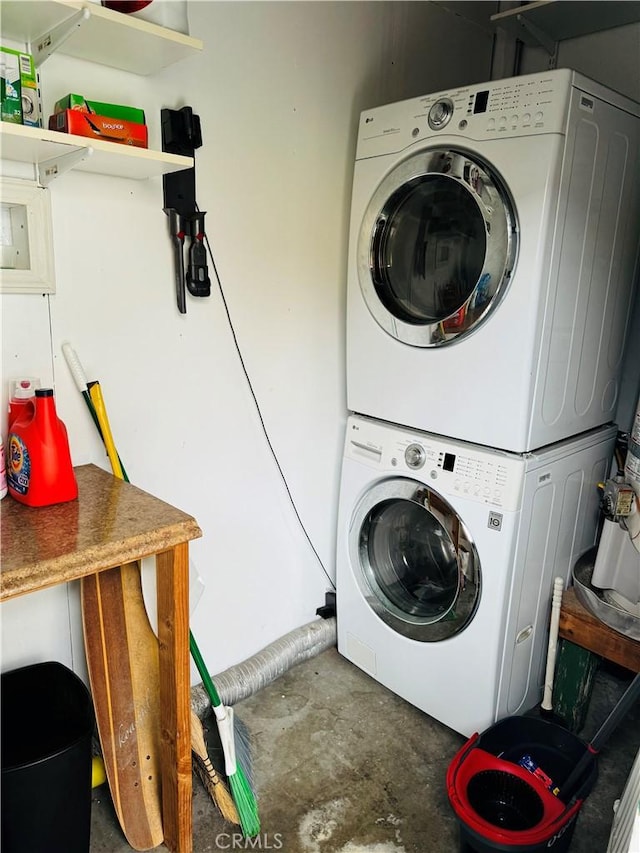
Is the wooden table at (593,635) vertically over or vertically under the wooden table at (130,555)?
under

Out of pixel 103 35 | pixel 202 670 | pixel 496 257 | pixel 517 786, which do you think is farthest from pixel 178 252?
pixel 517 786

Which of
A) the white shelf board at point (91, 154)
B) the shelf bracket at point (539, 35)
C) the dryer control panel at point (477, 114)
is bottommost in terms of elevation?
the white shelf board at point (91, 154)

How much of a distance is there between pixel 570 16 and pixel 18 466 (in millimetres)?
2216

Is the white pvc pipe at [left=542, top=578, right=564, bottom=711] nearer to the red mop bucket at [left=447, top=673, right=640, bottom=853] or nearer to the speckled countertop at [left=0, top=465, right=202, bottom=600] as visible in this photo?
the red mop bucket at [left=447, top=673, right=640, bottom=853]

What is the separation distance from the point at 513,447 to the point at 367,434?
497 millimetres

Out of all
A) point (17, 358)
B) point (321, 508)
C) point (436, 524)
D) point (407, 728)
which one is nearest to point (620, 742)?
point (407, 728)

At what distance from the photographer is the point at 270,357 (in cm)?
202

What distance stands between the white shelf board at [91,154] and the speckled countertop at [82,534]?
721 millimetres

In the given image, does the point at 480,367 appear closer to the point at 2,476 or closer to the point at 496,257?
the point at 496,257

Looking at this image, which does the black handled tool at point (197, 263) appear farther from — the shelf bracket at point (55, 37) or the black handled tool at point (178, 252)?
the shelf bracket at point (55, 37)

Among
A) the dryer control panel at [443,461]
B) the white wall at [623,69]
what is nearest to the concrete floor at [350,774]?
the dryer control panel at [443,461]

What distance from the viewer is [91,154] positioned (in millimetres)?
1288

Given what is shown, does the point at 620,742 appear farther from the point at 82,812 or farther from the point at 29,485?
the point at 29,485

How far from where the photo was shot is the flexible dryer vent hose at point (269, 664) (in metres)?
2.00
